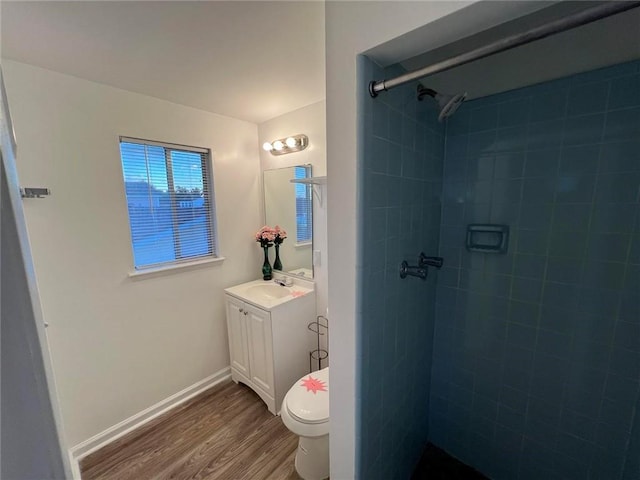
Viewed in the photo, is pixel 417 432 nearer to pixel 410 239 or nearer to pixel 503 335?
pixel 503 335

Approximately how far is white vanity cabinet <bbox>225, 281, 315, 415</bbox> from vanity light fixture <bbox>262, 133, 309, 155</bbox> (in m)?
1.19

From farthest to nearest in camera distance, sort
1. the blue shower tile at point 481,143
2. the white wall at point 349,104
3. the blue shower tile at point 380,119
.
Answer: the blue shower tile at point 481,143 < the blue shower tile at point 380,119 < the white wall at point 349,104

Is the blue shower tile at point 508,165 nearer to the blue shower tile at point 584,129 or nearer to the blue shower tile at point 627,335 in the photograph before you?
the blue shower tile at point 584,129

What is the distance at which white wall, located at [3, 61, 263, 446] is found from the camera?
1.41m

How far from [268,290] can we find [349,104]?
182 centimetres

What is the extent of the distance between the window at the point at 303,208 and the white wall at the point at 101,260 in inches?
24.4

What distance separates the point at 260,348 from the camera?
1.93 meters

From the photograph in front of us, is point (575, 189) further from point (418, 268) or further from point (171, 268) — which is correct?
point (171, 268)

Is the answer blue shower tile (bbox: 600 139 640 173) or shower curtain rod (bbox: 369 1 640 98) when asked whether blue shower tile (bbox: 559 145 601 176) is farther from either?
shower curtain rod (bbox: 369 1 640 98)

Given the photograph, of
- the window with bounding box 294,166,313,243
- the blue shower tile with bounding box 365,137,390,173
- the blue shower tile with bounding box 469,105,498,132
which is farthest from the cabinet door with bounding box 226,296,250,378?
the blue shower tile with bounding box 469,105,498,132

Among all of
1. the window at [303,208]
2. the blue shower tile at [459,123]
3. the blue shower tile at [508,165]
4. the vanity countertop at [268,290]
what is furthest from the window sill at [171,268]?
the blue shower tile at [508,165]

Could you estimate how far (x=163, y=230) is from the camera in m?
1.96

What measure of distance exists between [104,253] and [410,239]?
1872 mm

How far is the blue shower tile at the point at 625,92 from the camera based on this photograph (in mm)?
1001
